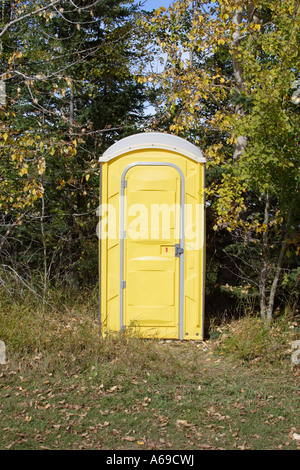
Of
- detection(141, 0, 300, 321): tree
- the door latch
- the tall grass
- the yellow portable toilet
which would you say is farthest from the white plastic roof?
the tall grass

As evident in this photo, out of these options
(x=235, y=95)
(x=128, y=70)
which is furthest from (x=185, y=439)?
(x=128, y=70)

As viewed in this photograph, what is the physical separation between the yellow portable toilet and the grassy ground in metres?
0.35

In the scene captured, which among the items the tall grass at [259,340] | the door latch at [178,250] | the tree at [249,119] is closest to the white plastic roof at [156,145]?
the tree at [249,119]

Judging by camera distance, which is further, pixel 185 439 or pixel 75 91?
pixel 75 91

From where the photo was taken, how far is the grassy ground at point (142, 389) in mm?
3785

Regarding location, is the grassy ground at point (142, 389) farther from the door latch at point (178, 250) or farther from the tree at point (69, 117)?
the tree at point (69, 117)

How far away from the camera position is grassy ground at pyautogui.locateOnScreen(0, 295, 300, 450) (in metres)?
3.79

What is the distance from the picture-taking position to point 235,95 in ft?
22.0

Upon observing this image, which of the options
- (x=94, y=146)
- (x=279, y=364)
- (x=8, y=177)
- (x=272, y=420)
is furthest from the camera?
(x=94, y=146)

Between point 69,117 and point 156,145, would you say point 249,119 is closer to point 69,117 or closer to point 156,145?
point 156,145

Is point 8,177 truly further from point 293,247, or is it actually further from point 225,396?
point 225,396

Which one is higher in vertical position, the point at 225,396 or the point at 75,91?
the point at 75,91

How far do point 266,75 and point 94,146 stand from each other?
11.7ft

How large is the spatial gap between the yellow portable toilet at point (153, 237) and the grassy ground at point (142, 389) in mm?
355
